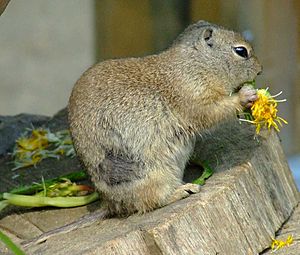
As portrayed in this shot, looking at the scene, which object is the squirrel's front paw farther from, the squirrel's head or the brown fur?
the squirrel's head

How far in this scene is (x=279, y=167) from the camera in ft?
14.3

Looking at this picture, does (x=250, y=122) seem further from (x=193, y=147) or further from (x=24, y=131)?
(x=24, y=131)

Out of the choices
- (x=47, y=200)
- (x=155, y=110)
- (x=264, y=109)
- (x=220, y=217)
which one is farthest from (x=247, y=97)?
(x=47, y=200)

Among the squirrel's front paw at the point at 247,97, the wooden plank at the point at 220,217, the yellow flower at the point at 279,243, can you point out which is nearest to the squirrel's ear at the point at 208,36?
the squirrel's front paw at the point at 247,97

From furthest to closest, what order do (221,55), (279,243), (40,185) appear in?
1. (40,185)
2. (221,55)
3. (279,243)

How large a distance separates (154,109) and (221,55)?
15.8 inches

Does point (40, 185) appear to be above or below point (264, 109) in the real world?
below

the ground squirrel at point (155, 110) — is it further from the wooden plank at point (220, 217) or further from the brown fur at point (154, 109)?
the wooden plank at point (220, 217)

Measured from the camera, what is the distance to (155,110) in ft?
13.2

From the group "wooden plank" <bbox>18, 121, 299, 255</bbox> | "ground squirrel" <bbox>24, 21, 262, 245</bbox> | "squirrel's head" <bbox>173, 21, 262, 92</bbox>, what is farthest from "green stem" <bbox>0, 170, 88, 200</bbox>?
"squirrel's head" <bbox>173, 21, 262, 92</bbox>

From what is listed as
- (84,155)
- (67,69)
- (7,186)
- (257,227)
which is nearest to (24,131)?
(7,186)

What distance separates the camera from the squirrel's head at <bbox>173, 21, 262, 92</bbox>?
4223mm

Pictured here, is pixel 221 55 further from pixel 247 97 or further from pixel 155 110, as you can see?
pixel 155 110

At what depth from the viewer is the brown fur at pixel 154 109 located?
3.95 meters
